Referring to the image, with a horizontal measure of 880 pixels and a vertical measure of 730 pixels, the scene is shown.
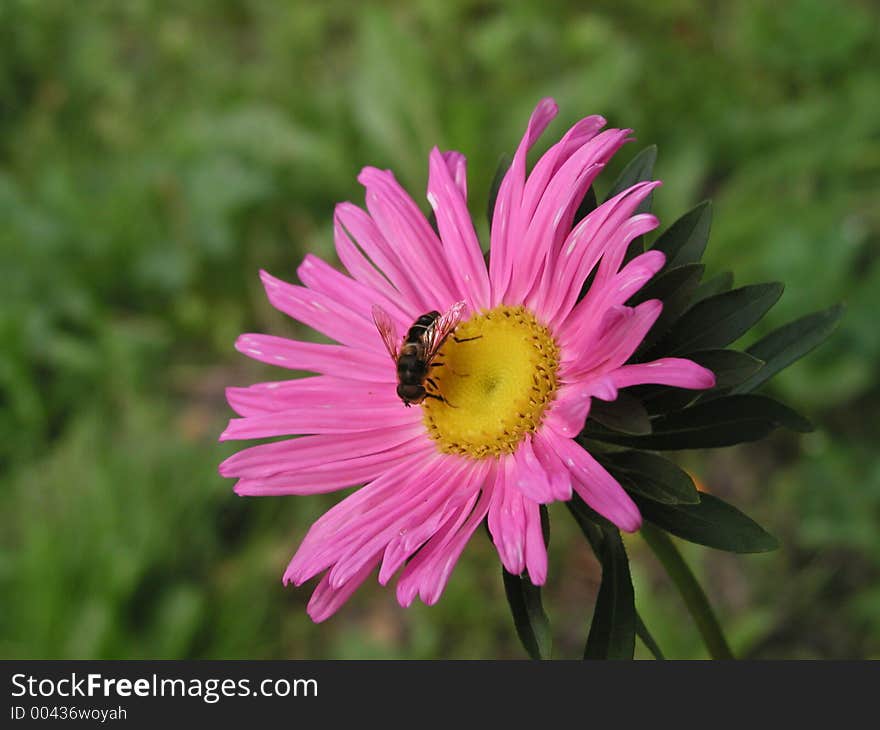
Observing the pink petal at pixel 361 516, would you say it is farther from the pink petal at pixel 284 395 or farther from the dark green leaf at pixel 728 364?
the dark green leaf at pixel 728 364

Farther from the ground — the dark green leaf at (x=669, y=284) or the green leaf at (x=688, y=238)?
the green leaf at (x=688, y=238)

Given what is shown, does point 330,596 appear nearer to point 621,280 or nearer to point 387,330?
point 387,330

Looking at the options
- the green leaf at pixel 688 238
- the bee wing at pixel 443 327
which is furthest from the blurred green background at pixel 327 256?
the green leaf at pixel 688 238

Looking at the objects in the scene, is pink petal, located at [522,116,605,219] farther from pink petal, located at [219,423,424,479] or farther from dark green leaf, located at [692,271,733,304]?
pink petal, located at [219,423,424,479]

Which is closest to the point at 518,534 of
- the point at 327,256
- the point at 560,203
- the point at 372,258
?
the point at 560,203

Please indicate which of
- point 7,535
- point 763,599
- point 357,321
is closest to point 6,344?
point 7,535

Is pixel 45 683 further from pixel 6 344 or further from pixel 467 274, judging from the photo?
pixel 6 344

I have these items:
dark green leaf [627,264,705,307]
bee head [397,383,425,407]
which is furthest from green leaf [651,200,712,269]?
bee head [397,383,425,407]
